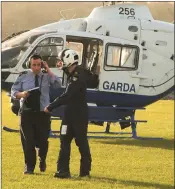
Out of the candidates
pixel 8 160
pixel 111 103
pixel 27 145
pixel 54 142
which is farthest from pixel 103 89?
pixel 27 145

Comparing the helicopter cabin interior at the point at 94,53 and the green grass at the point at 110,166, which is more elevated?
the helicopter cabin interior at the point at 94,53

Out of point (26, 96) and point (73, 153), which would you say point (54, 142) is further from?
point (26, 96)

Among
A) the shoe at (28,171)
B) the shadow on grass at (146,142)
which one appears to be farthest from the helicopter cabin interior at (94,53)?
the shoe at (28,171)

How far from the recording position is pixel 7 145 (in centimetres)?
1274

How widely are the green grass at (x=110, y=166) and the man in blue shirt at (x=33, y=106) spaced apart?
0.44 m

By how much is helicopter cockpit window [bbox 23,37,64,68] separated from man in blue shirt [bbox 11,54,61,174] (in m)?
5.03

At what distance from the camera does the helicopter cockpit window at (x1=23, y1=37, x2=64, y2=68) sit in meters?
14.3

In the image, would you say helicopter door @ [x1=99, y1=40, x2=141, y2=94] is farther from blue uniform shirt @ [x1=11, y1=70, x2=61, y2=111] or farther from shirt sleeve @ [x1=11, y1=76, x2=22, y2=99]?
shirt sleeve @ [x1=11, y1=76, x2=22, y2=99]

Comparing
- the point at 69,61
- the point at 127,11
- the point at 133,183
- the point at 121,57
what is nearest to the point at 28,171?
the point at 133,183

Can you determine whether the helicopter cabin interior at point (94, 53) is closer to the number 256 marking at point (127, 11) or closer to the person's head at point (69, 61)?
the number 256 marking at point (127, 11)

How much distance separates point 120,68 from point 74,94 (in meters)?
6.13

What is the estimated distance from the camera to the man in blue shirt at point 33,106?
29.8ft

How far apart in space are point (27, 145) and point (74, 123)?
2.77ft

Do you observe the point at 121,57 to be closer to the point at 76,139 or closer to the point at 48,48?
the point at 48,48
